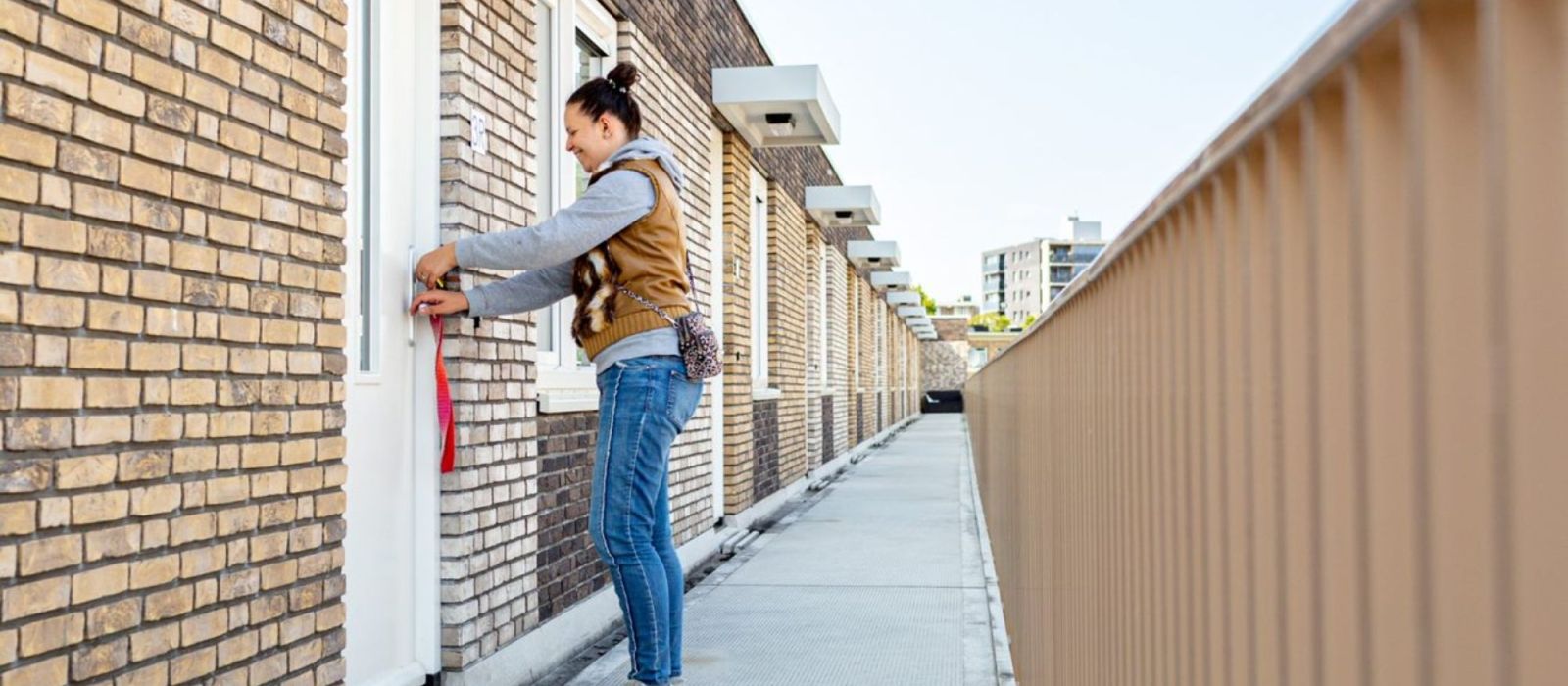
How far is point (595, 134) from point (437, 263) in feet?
1.88

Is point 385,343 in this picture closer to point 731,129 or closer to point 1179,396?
point 1179,396

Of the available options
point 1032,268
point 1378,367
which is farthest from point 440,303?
point 1032,268

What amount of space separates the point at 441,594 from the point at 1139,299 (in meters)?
2.72

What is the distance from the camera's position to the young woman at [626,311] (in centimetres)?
340

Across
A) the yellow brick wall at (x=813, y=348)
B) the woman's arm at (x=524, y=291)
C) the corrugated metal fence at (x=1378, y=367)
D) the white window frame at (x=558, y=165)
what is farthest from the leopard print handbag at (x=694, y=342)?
the yellow brick wall at (x=813, y=348)

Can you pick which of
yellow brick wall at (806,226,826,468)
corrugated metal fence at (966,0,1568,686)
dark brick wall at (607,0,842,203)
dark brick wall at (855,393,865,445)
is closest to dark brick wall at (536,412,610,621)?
dark brick wall at (607,0,842,203)

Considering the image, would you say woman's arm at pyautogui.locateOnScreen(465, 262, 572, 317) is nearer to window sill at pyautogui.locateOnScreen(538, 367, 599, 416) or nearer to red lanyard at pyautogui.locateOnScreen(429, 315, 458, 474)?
red lanyard at pyautogui.locateOnScreen(429, 315, 458, 474)

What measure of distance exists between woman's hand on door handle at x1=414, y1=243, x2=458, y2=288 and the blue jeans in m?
0.52

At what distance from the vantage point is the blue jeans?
3404 millimetres

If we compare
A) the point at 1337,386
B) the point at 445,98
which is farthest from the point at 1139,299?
the point at 445,98

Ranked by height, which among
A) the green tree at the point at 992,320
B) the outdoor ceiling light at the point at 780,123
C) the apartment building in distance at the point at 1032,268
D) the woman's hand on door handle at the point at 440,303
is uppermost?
the apartment building in distance at the point at 1032,268

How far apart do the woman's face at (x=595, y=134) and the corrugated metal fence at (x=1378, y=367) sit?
224 cm

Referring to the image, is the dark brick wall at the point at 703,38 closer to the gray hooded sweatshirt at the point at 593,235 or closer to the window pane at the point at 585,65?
the window pane at the point at 585,65

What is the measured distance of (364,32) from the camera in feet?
12.1
